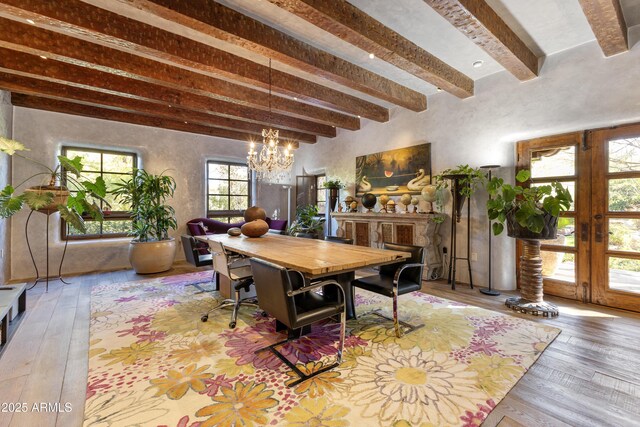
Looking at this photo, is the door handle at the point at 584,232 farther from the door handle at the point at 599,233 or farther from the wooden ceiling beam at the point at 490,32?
the wooden ceiling beam at the point at 490,32

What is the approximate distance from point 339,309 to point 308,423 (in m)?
0.71

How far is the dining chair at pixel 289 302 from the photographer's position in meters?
1.75

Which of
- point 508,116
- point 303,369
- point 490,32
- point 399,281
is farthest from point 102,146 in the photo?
point 508,116

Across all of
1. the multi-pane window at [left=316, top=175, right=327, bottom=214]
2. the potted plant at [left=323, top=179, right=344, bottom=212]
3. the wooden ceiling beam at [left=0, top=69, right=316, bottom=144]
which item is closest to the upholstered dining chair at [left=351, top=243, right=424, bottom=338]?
the potted plant at [left=323, top=179, right=344, bottom=212]


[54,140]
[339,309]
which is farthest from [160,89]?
[339,309]

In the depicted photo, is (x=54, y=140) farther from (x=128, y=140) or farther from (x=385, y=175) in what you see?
(x=385, y=175)

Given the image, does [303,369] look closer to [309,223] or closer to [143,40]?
[143,40]

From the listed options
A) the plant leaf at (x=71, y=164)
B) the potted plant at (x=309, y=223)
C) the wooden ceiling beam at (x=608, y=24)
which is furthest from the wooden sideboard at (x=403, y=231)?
the plant leaf at (x=71, y=164)

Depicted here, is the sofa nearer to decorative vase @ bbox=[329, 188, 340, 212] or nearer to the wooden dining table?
decorative vase @ bbox=[329, 188, 340, 212]

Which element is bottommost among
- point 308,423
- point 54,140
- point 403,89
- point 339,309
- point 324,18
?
point 308,423

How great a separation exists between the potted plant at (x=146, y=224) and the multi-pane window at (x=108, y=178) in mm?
682

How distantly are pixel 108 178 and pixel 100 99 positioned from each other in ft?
5.48

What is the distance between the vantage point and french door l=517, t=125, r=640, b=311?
9.96 ft

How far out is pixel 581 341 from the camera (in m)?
2.38
